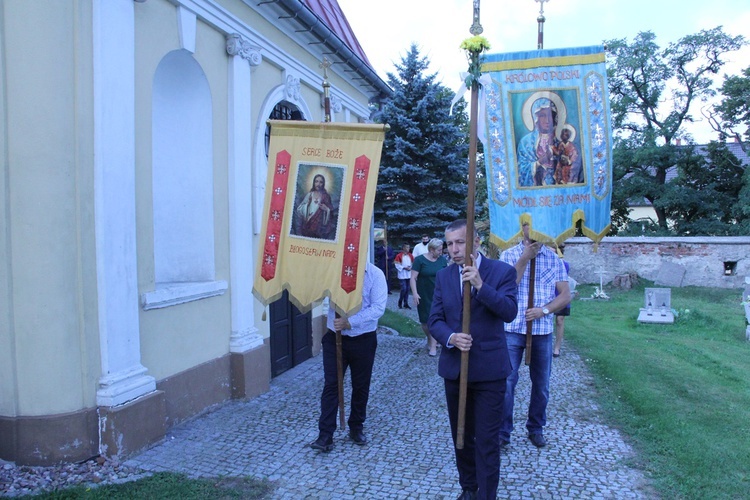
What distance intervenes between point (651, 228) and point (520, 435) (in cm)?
2497

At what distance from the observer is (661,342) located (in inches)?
400

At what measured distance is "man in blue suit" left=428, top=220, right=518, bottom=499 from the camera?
11.4 feet

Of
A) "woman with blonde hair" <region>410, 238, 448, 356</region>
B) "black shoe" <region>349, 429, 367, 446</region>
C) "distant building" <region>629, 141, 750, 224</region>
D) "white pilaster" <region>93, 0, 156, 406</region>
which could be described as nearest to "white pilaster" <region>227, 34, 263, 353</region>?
"white pilaster" <region>93, 0, 156, 406</region>

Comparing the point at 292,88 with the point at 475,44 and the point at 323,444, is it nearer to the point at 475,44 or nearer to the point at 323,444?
the point at 475,44

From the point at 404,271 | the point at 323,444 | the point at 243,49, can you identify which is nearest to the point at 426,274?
the point at 323,444

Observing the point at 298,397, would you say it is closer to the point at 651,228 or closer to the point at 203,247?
the point at 203,247

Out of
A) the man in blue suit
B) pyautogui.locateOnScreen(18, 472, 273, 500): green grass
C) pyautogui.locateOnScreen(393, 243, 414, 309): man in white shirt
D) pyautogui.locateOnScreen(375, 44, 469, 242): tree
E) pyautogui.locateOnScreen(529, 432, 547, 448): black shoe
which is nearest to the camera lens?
the man in blue suit

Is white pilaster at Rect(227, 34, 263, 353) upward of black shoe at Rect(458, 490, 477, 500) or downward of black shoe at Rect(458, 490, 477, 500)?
upward

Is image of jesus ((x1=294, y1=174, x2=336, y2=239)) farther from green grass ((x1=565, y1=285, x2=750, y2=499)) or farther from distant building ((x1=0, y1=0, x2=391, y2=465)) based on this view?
green grass ((x1=565, y1=285, x2=750, y2=499))

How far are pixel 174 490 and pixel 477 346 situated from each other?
2.35m

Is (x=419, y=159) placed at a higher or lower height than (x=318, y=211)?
higher

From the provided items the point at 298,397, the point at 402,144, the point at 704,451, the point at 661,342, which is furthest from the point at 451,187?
the point at 704,451

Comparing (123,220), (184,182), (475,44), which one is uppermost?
(475,44)

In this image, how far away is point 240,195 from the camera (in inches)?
253
